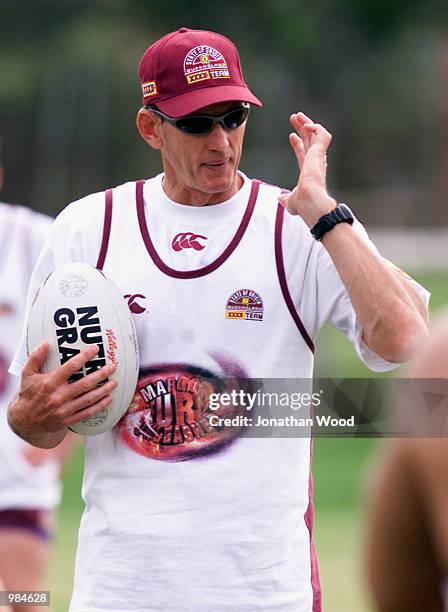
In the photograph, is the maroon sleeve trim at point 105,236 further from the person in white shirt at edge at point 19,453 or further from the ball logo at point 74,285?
the person in white shirt at edge at point 19,453

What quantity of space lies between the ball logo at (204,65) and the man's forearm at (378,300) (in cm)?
62

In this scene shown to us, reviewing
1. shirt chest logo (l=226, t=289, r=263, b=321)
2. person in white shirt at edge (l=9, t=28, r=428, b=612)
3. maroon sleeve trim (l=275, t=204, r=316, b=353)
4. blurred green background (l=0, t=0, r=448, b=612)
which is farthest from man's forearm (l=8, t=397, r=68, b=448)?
blurred green background (l=0, t=0, r=448, b=612)

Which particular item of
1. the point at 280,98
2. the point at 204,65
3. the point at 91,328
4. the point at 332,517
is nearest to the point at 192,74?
the point at 204,65

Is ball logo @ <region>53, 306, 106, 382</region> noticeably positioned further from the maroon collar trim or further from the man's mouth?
the man's mouth

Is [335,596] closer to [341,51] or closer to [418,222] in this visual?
[341,51]

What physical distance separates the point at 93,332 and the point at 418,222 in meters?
28.5

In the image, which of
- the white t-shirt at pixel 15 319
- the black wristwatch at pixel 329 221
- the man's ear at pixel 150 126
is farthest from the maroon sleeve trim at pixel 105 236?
the white t-shirt at pixel 15 319

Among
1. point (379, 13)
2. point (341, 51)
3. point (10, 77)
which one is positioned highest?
point (10, 77)

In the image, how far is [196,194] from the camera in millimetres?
3871

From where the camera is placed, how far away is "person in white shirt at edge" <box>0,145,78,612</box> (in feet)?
18.4

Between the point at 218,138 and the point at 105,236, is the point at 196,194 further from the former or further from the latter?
the point at 105,236

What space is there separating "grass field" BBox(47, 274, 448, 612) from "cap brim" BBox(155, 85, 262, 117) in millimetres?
1365

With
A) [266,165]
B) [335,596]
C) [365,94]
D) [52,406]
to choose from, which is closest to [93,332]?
[52,406]

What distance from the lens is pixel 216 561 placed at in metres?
3.61
